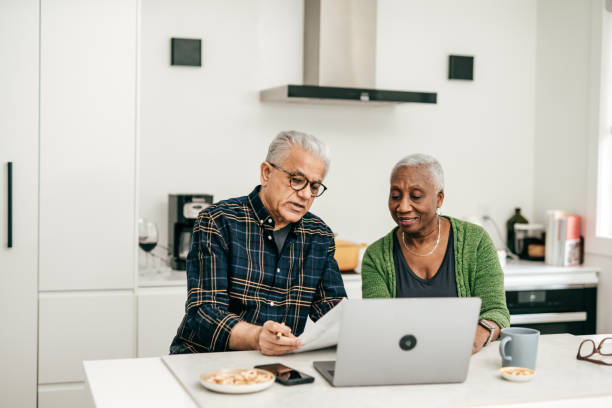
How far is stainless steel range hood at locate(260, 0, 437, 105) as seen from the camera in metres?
3.52

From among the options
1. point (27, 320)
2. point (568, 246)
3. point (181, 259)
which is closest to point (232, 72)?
point (181, 259)

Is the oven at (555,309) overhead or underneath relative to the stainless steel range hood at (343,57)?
underneath

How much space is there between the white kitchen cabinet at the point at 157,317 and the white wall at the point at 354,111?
0.58 metres

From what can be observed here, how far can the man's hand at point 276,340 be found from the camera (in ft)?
5.78

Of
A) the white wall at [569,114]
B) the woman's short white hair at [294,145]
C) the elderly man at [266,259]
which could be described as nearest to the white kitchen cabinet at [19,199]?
the elderly man at [266,259]

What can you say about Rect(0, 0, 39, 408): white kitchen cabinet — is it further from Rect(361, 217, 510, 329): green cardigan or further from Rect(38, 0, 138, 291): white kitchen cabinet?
Rect(361, 217, 510, 329): green cardigan

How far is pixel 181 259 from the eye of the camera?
3.28 metres

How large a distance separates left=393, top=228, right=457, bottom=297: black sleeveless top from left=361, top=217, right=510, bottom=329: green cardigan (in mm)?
18

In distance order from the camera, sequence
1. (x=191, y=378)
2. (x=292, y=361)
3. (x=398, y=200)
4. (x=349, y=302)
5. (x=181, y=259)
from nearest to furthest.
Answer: (x=349, y=302) < (x=191, y=378) < (x=292, y=361) < (x=398, y=200) < (x=181, y=259)

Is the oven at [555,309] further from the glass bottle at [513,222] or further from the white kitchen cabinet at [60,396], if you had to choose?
→ the white kitchen cabinet at [60,396]

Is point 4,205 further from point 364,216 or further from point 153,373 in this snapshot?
point 364,216

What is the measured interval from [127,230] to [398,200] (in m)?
1.28

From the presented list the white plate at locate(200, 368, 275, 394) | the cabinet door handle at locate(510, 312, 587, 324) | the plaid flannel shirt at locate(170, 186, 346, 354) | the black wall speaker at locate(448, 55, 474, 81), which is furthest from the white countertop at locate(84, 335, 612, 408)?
the black wall speaker at locate(448, 55, 474, 81)

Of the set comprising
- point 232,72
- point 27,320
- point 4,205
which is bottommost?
point 27,320
